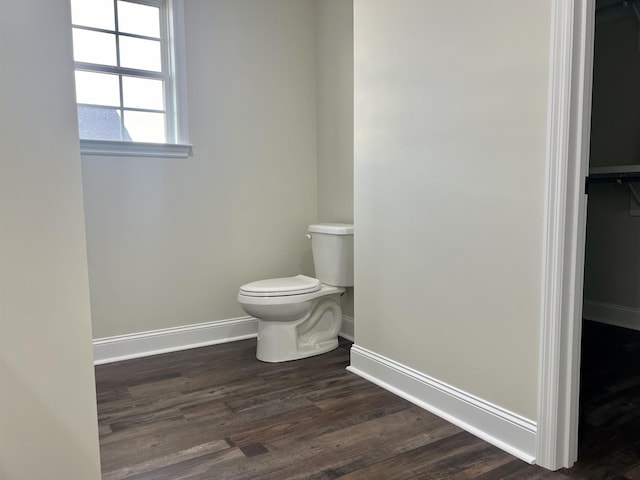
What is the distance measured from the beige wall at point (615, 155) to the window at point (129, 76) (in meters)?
2.89

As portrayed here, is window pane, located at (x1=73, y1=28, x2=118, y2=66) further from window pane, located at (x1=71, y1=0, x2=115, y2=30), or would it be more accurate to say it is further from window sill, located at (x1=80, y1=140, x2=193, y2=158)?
window sill, located at (x1=80, y1=140, x2=193, y2=158)

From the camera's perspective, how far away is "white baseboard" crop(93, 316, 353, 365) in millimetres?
2766

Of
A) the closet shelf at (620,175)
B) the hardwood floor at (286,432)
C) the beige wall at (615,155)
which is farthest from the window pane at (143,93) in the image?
the beige wall at (615,155)

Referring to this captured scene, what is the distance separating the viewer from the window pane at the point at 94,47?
8.77 ft

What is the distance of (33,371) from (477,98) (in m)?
1.68

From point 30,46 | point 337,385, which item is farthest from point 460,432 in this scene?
point 30,46

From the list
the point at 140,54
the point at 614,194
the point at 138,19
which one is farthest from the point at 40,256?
the point at 614,194

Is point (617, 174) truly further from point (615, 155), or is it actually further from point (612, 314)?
point (612, 314)

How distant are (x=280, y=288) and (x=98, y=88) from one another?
1534 mm

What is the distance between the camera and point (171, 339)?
2957 millimetres

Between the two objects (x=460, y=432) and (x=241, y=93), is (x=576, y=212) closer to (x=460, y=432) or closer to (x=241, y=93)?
(x=460, y=432)

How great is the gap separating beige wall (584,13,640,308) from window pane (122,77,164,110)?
3.03m

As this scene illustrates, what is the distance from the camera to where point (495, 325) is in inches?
71.4

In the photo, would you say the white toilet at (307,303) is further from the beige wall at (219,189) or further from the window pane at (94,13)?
the window pane at (94,13)
